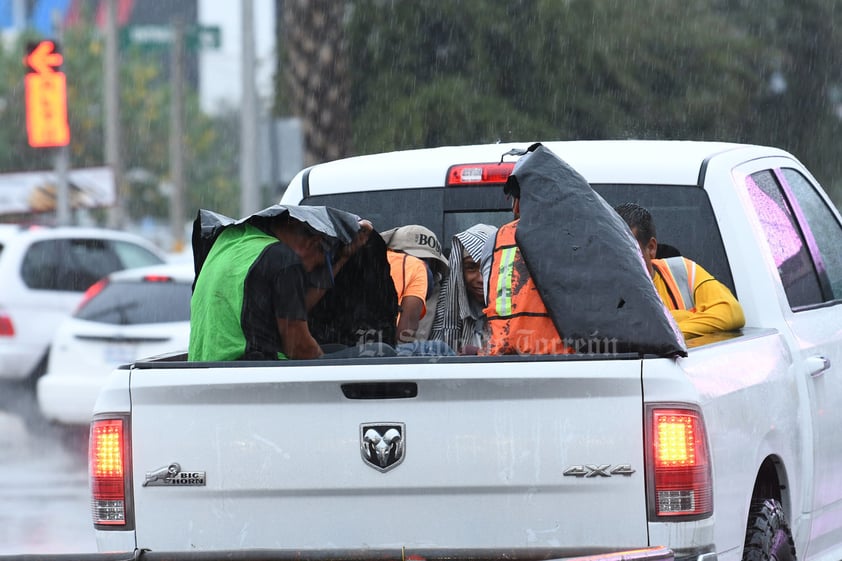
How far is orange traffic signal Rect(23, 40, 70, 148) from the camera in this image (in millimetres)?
22234

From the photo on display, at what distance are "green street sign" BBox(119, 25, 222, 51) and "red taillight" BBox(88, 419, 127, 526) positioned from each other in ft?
99.2

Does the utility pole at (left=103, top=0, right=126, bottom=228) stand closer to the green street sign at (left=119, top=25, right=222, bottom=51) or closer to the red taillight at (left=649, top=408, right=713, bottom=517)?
the green street sign at (left=119, top=25, right=222, bottom=51)

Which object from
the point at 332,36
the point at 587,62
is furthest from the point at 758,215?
the point at 587,62

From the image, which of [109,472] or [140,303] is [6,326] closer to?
[140,303]

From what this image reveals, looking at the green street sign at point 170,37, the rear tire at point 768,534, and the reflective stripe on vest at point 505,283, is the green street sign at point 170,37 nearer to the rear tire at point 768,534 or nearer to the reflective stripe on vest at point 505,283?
the reflective stripe on vest at point 505,283

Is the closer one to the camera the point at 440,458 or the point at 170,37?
the point at 440,458

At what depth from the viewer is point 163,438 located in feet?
14.2

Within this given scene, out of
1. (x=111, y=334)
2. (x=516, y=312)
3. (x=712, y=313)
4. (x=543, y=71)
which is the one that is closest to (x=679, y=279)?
(x=712, y=313)

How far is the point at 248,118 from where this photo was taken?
1805 cm

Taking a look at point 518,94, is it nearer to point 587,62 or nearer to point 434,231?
point 587,62

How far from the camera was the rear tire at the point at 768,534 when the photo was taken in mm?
4641

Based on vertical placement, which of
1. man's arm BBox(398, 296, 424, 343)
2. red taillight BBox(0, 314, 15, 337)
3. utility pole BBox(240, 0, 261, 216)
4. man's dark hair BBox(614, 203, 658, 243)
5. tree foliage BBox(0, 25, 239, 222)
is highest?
tree foliage BBox(0, 25, 239, 222)

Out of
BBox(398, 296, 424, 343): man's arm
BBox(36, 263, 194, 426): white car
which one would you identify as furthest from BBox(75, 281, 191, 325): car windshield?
BBox(398, 296, 424, 343): man's arm

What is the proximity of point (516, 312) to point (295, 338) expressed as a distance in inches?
27.7
